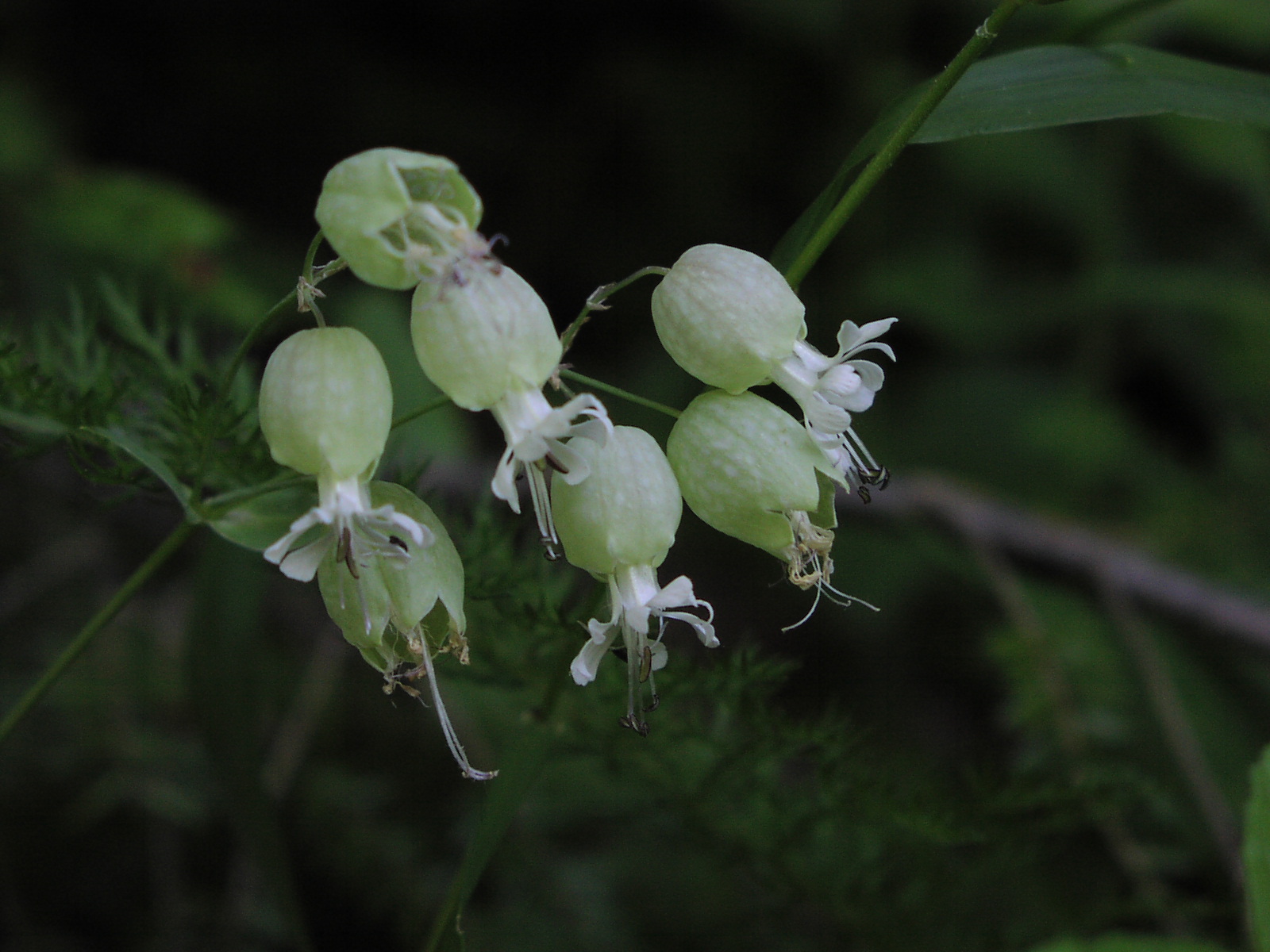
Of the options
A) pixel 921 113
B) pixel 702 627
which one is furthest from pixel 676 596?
pixel 921 113

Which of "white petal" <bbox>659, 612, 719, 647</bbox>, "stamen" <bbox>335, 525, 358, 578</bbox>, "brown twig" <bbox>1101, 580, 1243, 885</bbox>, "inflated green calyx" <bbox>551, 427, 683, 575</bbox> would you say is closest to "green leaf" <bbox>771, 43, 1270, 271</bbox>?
"inflated green calyx" <bbox>551, 427, 683, 575</bbox>

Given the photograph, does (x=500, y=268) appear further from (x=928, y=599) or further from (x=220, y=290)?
(x=928, y=599)

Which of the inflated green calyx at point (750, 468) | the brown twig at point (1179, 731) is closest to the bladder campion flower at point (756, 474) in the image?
the inflated green calyx at point (750, 468)

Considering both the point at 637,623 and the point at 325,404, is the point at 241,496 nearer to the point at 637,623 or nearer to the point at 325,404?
the point at 325,404

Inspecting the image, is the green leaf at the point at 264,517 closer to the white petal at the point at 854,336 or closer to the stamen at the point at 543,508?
the stamen at the point at 543,508

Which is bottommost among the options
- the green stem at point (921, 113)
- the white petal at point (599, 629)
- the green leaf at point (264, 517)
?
the green leaf at point (264, 517)

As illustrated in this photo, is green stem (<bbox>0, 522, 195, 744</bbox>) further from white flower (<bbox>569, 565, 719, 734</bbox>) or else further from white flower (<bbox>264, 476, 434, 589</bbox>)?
white flower (<bbox>569, 565, 719, 734</bbox>)
